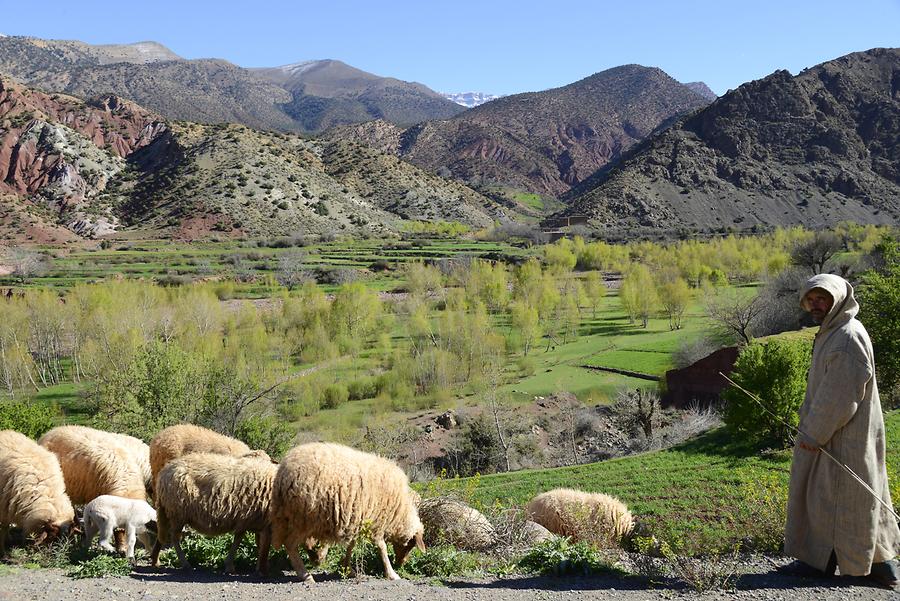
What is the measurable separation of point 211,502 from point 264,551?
0.87 m

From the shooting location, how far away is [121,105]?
11631cm

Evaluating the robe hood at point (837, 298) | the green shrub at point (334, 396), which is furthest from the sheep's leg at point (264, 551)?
the green shrub at point (334, 396)

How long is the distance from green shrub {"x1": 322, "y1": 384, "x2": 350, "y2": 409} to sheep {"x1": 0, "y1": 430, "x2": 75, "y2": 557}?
108 ft

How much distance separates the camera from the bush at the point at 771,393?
2322 centimetres

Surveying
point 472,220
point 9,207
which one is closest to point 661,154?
point 472,220

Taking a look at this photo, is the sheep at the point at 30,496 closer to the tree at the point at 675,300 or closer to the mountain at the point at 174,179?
the tree at the point at 675,300

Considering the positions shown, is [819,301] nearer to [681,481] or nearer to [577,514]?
[577,514]

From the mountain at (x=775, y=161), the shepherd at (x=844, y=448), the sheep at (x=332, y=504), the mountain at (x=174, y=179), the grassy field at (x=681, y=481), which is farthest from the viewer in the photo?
the mountain at (x=775, y=161)

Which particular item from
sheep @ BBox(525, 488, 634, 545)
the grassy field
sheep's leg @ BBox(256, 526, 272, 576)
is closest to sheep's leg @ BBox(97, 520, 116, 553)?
sheep's leg @ BBox(256, 526, 272, 576)

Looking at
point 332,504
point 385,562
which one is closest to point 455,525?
point 385,562

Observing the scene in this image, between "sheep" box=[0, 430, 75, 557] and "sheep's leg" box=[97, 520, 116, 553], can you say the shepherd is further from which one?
"sheep" box=[0, 430, 75, 557]

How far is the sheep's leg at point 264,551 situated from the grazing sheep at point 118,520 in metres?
1.63

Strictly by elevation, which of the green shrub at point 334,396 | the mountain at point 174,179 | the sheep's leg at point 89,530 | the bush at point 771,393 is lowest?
the green shrub at point 334,396

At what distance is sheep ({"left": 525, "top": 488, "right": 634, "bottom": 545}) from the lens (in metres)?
10.9
